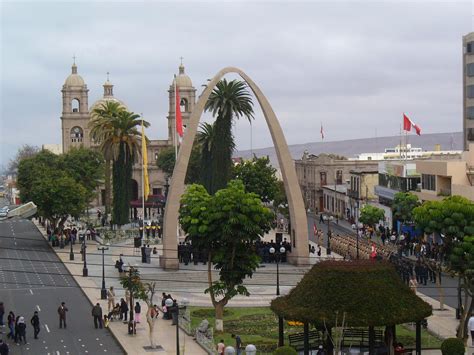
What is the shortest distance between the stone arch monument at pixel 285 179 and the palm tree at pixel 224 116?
1239 centimetres

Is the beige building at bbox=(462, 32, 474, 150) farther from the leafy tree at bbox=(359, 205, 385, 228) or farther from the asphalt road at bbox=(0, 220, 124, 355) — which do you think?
the asphalt road at bbox=(0, 220, 124, 355)

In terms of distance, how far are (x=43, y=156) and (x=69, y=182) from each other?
2831cm

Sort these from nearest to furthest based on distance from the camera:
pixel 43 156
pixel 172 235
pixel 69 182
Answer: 1. pixel 172 235
2. pixel 69 182
3. pixel 43 156

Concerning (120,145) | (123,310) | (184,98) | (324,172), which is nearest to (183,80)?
(184,98)

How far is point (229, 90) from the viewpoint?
80250 millimetres

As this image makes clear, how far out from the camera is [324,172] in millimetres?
127875

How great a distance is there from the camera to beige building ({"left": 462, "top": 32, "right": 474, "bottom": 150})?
9569 cm

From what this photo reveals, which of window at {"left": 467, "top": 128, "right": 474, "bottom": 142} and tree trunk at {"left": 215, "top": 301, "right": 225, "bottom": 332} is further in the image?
window at {"left": 467, "top": 128, "right": 474, "bottom": 142}

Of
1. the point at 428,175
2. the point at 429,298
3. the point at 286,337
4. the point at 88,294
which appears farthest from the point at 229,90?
the point at 286,337

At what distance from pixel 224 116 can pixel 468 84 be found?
95.6 feet

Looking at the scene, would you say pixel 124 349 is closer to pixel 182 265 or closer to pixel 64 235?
pixel 182 265

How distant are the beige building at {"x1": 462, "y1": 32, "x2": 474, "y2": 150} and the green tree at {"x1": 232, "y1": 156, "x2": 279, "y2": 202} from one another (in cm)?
2349

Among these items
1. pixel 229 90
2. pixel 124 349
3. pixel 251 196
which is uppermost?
pixel 229 90

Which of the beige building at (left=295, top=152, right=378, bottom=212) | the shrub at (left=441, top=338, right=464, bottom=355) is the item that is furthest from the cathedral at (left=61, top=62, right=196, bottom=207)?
the shrub at (left=441, top=338, right=464, bottom=355)
